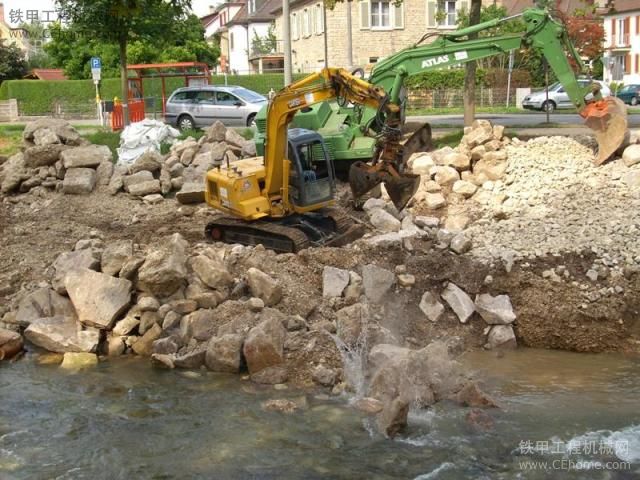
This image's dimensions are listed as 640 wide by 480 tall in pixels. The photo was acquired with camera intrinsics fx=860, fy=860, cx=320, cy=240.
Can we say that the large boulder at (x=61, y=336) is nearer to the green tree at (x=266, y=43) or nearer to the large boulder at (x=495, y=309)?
the large boulder at (x=495, y=309)

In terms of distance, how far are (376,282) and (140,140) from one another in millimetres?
9255

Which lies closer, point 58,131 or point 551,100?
point 58,131

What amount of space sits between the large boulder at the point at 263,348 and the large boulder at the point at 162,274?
1686 millimetres

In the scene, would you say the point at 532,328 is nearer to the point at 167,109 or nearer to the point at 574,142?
the point at 574,142

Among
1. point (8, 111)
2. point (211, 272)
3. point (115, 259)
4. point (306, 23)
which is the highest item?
point (306, 23)

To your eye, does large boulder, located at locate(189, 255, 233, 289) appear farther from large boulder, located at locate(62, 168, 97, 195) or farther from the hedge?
the hedge

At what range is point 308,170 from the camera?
13.6 metres

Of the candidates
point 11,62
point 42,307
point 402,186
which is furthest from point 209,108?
point 11,62

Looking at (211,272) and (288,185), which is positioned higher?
(288,185)

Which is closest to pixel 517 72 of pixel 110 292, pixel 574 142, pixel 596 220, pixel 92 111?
pixel 92 111

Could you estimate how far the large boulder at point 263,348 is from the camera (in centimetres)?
1047

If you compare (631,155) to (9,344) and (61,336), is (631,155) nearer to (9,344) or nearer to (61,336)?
(61,336)

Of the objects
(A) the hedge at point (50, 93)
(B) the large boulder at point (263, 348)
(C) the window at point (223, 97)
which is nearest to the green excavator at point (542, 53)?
(B) the large boulder at point (263, 348)

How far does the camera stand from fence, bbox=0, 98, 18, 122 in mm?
39812
